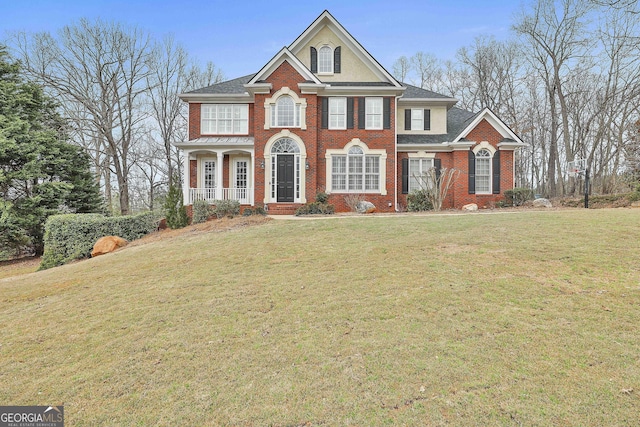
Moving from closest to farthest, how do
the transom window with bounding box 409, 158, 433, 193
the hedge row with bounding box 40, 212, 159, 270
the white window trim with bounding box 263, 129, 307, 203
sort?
the hedge row with bounding box 40, 212, 159, 270
the white window trim with bounding box 263, 129, 307, 203
the transom window with bounding box 409, 158, 433, 193

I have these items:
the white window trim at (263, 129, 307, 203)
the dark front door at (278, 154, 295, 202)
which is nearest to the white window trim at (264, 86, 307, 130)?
the white window trim at (263, 129, 307, 203)

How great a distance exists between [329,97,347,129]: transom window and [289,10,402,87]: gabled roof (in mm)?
2577

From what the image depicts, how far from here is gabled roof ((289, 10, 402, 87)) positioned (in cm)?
1831

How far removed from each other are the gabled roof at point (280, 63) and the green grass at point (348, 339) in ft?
41.1

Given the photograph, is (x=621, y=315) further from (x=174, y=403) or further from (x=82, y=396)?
(x=82, y=396)

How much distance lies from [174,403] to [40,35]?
3046 centimetres

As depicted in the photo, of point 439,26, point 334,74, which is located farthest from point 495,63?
point 334,74

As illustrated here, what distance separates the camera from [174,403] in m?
3.05

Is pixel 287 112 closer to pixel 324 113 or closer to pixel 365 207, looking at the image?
pixel 324 113

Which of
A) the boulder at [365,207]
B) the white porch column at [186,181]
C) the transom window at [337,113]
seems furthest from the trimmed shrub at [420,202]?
the white porch column at [186,181]

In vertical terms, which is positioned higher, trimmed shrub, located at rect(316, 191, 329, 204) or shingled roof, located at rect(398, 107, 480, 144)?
shingled roof, located at rect(398, 107, 480, 144)

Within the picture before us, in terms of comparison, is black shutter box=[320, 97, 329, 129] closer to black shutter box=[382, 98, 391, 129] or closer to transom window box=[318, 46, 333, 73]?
transom window box=[318, 46, 333, 73]

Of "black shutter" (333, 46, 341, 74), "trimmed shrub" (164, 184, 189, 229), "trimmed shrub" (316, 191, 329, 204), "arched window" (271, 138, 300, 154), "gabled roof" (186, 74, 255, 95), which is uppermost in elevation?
"black shutter" (333, 46, 341, 74)

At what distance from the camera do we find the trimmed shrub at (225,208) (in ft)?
51.4
